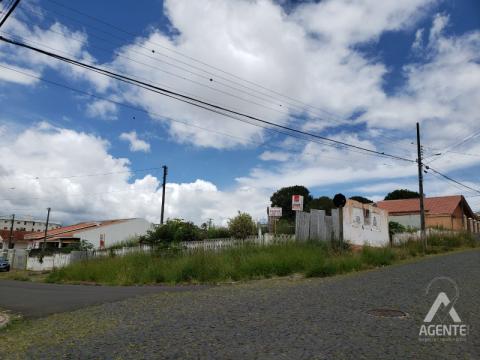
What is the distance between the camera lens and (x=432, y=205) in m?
49.2

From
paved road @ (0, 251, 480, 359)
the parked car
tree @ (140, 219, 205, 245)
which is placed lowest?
the parked car

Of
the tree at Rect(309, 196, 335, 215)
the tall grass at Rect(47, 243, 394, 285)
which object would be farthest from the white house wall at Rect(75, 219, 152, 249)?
the tall grass at Rect(47, 243, 394, 285)

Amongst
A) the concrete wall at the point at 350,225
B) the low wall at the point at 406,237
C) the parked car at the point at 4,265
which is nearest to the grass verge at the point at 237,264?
the concrete wall at the point at 350,225

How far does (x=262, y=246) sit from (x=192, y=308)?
30.3ft

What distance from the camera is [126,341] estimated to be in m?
5.95

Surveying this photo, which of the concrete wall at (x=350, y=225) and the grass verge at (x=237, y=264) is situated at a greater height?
the concrete wall at (x=350, y=225)

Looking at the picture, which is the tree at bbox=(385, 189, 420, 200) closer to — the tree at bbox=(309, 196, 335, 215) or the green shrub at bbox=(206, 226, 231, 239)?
the tree at bbox=(309, 196, 335, 215)

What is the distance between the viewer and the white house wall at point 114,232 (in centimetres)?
5097

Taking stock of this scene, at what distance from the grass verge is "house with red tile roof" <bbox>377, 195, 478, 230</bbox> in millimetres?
29275

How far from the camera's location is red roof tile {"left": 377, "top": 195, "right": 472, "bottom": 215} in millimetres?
47434

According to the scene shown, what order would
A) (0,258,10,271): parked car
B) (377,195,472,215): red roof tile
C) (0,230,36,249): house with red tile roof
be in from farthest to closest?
(0,230,36,249): house with red tile roof, (377,195,472,215): red roof tile, (0,258,10,271): parked car

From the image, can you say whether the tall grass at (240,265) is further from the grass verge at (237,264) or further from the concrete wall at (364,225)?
the concrete wall at (364,225)

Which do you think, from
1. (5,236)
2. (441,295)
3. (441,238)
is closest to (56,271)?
(441,295)

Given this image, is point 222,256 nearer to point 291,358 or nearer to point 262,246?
point 262,246
